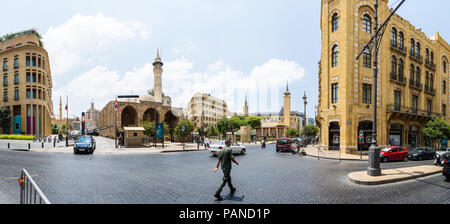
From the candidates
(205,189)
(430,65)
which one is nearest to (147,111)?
(205,189)

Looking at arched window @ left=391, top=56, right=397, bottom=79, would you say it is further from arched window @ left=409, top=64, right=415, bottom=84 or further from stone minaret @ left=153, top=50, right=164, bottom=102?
stone minaret @ left=153, top=50, right=164, bottom=102

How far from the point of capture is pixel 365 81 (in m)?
21.5

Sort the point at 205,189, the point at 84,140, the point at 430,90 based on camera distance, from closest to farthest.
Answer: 1. the point at 205,189
2. the point at 84,140
3. the point at 430,90

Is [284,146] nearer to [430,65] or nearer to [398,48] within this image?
[398,48]

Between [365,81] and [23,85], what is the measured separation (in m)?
57.2

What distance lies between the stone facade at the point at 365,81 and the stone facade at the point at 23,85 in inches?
2058

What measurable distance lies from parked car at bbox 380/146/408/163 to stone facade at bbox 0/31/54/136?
55.5 metres

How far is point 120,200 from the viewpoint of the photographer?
6.01m

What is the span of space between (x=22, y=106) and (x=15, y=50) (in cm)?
1131

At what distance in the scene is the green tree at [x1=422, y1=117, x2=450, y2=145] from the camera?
24.5 meters

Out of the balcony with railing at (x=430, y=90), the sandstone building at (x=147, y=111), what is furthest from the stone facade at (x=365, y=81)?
the sandstone building at (x=147, y=111)

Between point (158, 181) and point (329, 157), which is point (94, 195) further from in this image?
point (329, 157)

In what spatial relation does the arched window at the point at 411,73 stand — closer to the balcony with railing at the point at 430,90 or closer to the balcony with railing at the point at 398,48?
the balcony with railing at the point at 398,48

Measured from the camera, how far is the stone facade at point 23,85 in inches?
1593
